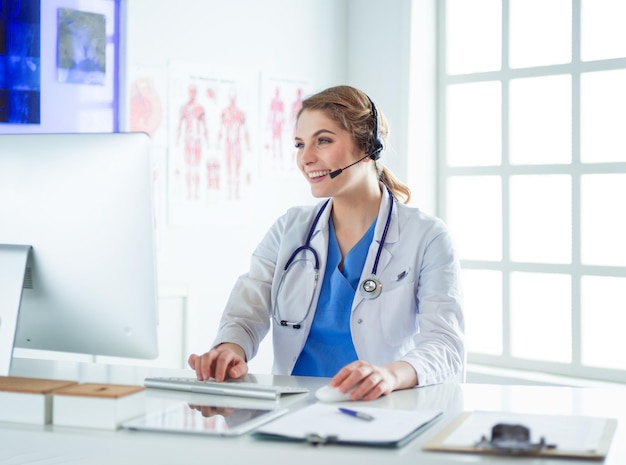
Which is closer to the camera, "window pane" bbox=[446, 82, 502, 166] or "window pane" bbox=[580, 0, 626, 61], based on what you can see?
"window pane" bbox=[580, 0, 626, 61]

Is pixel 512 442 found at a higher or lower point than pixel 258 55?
lower

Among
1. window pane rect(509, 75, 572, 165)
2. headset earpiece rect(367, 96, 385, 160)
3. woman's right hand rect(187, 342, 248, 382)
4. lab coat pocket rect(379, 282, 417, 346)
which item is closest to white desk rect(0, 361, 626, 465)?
woman's right hand rect(187, 342, 248, 382)

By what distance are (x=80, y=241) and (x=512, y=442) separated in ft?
2.68

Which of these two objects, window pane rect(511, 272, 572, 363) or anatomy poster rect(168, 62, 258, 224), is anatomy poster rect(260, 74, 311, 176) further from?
window pane rect(511, 272, 572, 363)

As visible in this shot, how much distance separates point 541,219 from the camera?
3.91 m

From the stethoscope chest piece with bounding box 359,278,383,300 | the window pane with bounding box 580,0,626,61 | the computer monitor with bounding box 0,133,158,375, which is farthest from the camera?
the window pane with bounding box 580,0,626,61

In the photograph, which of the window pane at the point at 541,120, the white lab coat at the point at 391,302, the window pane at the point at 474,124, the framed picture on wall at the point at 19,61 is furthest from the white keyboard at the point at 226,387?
the window pane at the point at 474,124

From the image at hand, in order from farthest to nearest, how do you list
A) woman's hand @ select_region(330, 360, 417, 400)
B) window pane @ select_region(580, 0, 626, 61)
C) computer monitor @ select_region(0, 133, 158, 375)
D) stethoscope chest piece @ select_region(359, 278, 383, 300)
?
window pane @ select_region(580, 0, 626, 61) → stethoscope chest piece @ select_region(359, 278, 383, 300) → woman's hand @ select_region(330, 360, 417, 400) → computer monitor @ select_region(0, 133, 158, 375)

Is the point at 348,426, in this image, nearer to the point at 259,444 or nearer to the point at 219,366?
the point at 259,444

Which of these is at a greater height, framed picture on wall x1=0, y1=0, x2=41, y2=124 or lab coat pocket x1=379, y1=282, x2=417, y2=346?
framed picture on wall x1=0, y1=0, x2=41, y2=124

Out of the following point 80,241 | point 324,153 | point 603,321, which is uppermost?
point 324,153

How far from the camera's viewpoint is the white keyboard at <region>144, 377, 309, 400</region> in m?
1.63

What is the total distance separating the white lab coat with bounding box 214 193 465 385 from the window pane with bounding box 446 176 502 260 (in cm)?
177

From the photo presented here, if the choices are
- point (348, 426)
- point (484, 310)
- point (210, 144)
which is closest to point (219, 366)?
point (348, 426)
